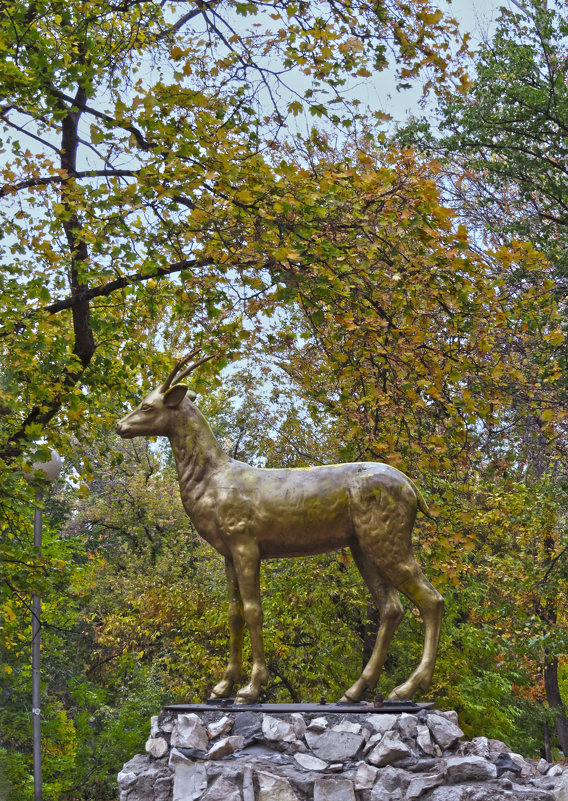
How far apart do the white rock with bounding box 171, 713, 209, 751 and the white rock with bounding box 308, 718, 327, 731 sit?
730mm

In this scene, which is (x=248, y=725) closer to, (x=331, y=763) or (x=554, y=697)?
(x=331, y=763)

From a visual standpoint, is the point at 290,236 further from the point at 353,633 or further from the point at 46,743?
the point at 46,743

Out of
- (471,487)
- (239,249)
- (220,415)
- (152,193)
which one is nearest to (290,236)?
(239,249)

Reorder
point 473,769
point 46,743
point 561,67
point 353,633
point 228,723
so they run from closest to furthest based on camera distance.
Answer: point 473,769 < point 228,723 < point 561,67 < point 353,633 < point 46,743

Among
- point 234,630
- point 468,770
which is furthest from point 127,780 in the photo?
point 468,770

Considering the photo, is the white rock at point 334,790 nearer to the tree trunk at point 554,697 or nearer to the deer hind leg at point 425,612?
the deer hind leg at point 425,612

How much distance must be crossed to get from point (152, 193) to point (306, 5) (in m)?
2.01

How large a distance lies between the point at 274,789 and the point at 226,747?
454 millimetres

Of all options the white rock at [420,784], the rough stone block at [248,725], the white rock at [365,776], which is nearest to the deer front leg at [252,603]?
the rough stone block at [248,725]

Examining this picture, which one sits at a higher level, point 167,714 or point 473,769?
point 167,714

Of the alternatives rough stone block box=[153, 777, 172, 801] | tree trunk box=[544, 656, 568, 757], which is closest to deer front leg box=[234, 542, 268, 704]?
rough stone block box=[153, 777, 172, 801]

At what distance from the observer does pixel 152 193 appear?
299 inches

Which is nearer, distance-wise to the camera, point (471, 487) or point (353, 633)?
point (471, 487)

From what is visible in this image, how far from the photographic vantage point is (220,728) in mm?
5887
